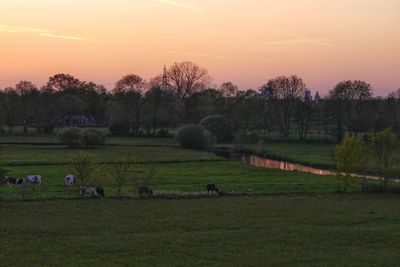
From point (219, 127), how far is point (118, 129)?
27.3m

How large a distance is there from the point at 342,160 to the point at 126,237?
25.7 metres

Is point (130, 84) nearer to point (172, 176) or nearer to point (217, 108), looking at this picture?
point (217, 108)

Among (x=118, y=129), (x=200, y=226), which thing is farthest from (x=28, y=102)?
(x=200, y=226)

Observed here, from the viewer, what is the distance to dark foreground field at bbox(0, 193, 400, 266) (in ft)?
65.4

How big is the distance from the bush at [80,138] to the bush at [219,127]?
26.1 m

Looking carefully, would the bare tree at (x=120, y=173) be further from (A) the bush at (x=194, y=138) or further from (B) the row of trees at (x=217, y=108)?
(B) the row of trees at (x=217, y=108)

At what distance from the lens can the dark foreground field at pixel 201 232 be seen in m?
19.9

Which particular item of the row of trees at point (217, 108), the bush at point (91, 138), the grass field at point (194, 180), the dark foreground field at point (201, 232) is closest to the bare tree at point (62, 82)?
the row of trees at point (217, 108)

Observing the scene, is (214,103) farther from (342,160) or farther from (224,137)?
(342,160)

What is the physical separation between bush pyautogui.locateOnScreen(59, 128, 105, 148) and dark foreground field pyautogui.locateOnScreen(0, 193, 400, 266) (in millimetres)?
58784

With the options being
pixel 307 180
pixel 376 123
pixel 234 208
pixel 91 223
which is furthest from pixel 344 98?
pixel 91 223

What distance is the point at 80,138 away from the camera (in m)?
93.3

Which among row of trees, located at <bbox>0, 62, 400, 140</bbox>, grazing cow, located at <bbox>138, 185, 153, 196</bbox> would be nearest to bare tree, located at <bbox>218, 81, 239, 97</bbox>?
row of trees, located at <bbox>0, 62, 400, 140</bbox>

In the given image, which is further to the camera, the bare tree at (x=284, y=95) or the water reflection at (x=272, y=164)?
the bare tree at (x=284, y=95)
